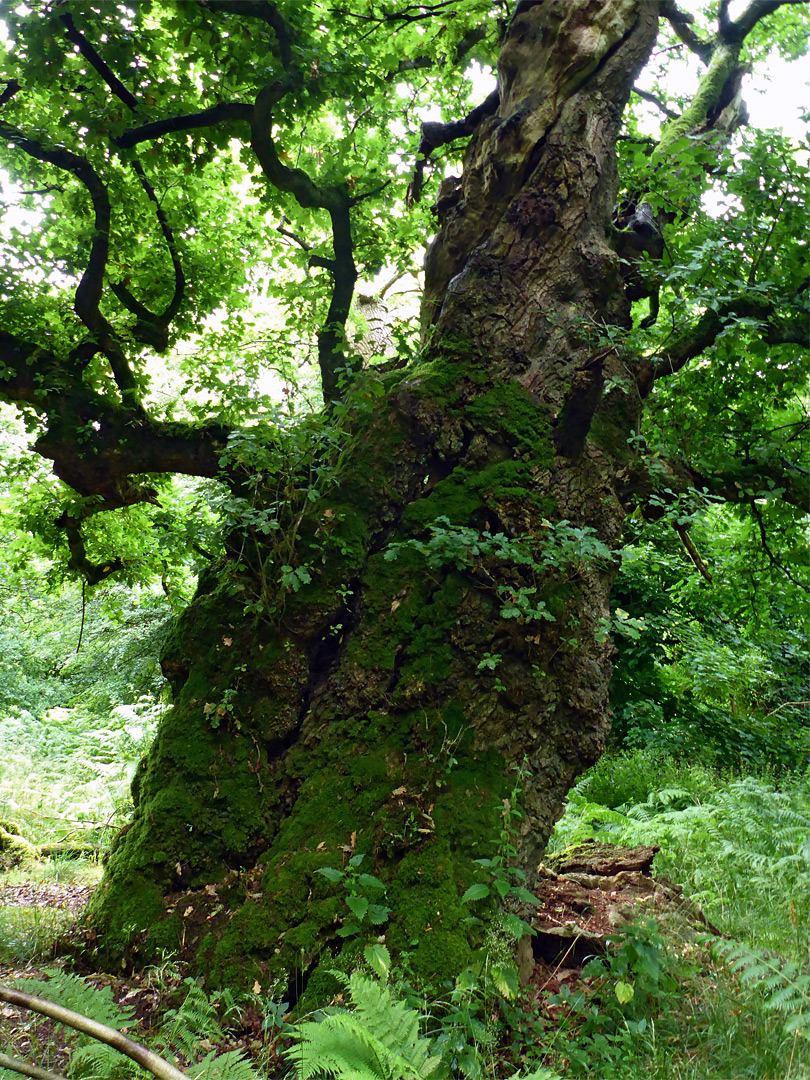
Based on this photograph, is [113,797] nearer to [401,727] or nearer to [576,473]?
[401,727]

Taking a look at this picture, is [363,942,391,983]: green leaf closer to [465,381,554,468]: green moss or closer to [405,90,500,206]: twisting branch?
[465,381,554,468]: green moss

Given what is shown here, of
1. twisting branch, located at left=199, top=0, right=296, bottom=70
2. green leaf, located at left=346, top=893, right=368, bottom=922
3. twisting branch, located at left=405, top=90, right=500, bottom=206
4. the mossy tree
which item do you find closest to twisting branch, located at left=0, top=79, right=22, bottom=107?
the mossy tree

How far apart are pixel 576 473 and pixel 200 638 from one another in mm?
2724

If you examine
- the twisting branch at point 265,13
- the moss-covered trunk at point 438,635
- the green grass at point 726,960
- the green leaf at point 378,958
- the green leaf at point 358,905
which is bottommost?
the green grass at point 726,960

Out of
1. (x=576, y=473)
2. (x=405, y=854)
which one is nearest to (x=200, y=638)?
(x=405, y=854)

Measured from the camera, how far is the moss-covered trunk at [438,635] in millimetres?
3150

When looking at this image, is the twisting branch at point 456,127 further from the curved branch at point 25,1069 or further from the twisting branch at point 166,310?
the curved branch at point 25,1069

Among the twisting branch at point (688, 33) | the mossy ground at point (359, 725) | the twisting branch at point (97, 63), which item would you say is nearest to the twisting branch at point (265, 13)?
the twisting branch at point (97, 63)

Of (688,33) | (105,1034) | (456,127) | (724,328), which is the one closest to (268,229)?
(456,127)

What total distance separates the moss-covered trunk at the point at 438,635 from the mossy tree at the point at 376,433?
19 millimetres

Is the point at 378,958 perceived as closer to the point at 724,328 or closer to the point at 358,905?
the point at 358,905

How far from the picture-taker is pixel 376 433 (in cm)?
436

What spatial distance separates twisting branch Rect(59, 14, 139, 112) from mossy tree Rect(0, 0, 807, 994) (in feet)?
0.15

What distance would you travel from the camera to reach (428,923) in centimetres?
289
